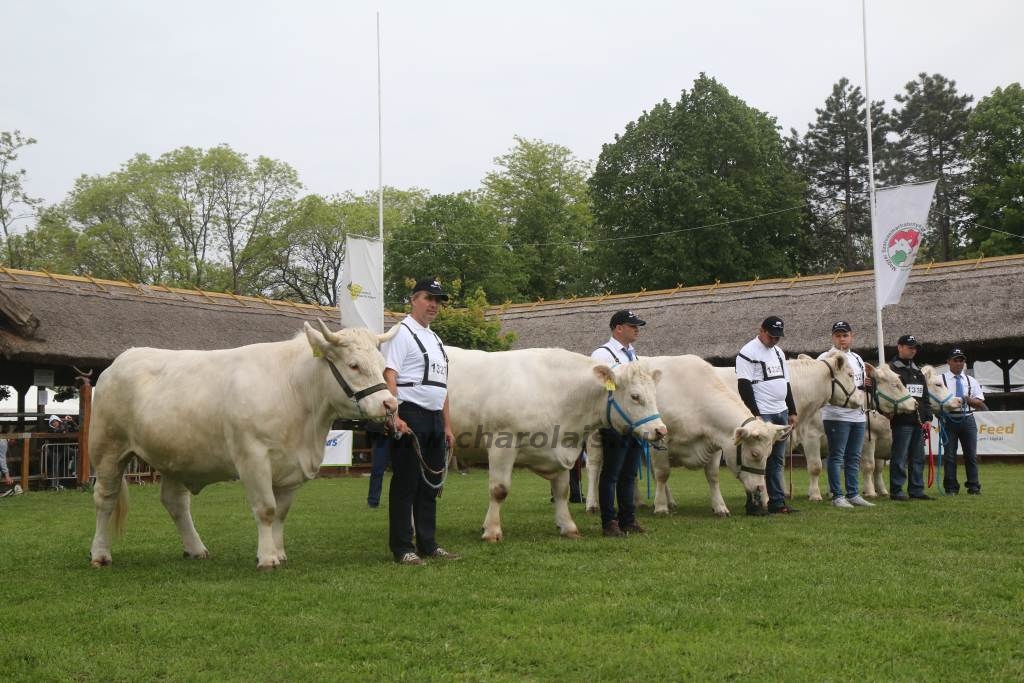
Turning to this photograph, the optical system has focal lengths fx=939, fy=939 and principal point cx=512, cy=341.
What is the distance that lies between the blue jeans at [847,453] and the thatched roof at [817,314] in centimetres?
1545

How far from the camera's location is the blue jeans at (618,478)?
970 centimetres

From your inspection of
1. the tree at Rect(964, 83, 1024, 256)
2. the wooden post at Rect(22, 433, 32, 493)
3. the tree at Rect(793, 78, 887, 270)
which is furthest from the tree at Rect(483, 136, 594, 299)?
the wooden post at Rect(22, 433, 32, 493)

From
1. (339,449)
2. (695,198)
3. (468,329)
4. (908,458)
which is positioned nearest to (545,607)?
(908,458)

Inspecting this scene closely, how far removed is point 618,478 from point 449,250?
119ft

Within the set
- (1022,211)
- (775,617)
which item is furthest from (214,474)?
(1022,211)

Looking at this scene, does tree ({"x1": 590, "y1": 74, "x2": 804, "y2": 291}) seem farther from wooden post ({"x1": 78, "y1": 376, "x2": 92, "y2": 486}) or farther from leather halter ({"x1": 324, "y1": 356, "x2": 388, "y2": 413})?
leather halter ({"x1": 324, "y1": 356, "x2": 388, "y2": 413})

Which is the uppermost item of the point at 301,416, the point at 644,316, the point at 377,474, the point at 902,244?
the point at 902,244

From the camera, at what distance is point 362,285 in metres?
21.9

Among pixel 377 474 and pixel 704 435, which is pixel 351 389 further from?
pixel 377 474

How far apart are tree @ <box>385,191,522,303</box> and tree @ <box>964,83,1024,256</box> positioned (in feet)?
72.9

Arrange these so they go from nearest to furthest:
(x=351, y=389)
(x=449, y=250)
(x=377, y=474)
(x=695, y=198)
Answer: (x=351, y=389) < (x=377, y=474) < (x=695, y=198) < (x=449, y=250)

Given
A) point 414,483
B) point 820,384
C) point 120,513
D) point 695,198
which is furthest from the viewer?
point 695,198

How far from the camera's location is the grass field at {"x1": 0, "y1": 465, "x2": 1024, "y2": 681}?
4.73 meters

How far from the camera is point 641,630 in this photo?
5316 mm
